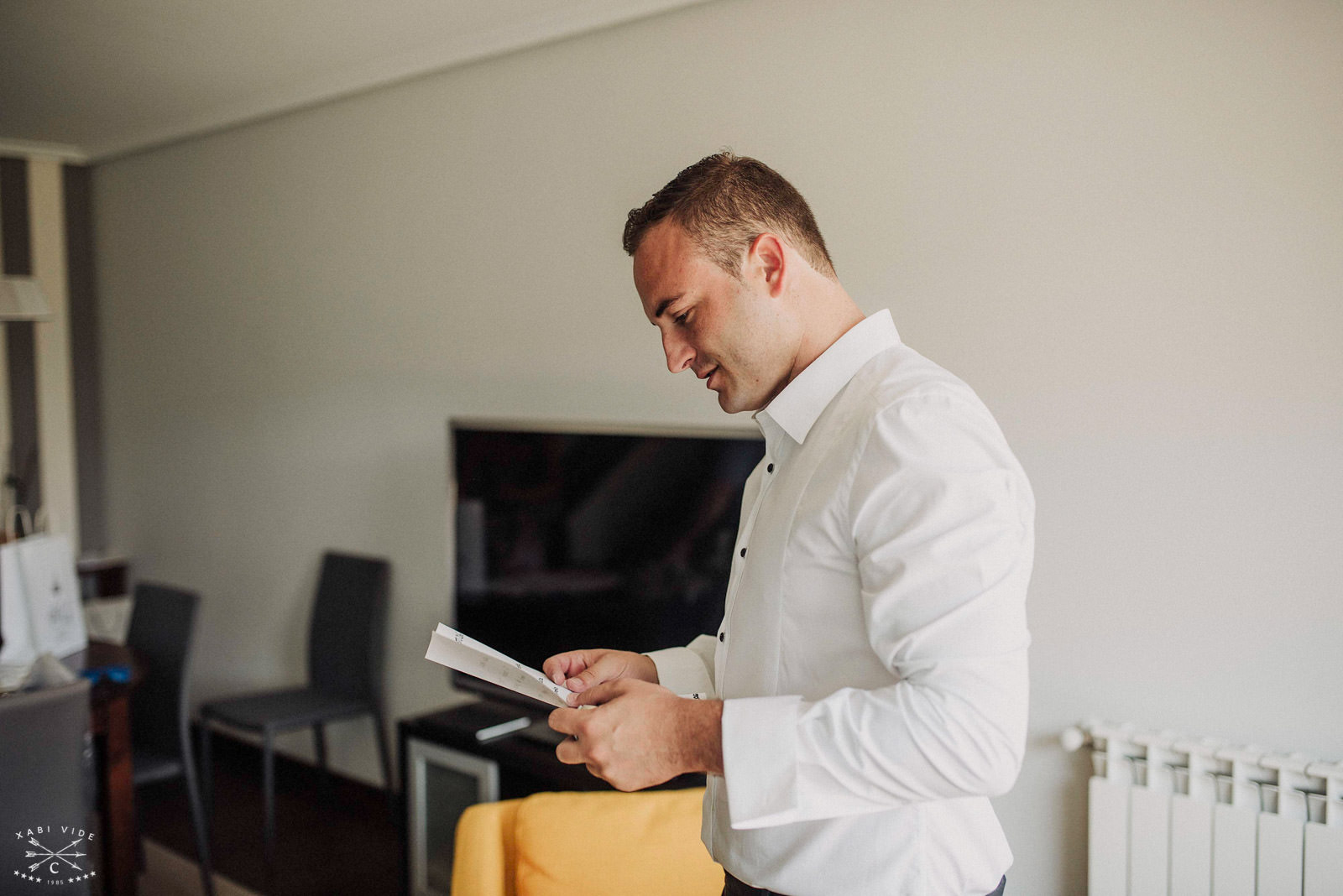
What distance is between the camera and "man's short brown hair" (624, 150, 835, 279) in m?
1.14

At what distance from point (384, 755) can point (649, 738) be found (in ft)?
9.11

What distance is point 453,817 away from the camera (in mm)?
2838

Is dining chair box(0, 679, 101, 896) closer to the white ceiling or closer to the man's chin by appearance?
the man's chin

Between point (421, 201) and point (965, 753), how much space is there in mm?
2984

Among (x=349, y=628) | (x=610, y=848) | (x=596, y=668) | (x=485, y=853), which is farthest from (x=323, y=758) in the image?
(x=596, y=668)

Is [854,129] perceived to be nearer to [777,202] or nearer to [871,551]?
[777,202]

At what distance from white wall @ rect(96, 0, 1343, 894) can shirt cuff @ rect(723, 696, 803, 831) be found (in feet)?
4.50

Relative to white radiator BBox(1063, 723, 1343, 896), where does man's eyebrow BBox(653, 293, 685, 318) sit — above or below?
above

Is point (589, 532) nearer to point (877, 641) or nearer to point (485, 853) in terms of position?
point (485, 853)

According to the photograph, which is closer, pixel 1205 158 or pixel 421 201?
pixel 1205 158

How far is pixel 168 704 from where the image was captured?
3.05 metres

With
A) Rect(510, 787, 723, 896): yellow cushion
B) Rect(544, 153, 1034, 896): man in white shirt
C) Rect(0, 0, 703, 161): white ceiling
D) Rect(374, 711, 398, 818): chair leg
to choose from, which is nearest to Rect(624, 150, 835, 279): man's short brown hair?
Rect(544, 153, 1034, 896): man in white shirt

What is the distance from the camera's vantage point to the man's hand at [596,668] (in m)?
1.32

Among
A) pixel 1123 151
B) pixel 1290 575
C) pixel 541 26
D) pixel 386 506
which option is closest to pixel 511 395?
pixel 386 506
